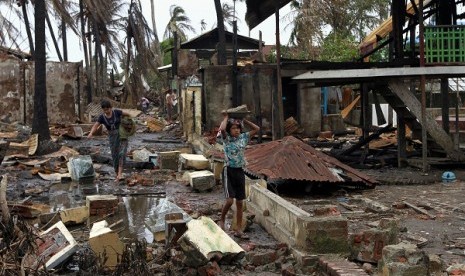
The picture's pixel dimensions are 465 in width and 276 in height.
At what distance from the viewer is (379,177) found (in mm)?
11875

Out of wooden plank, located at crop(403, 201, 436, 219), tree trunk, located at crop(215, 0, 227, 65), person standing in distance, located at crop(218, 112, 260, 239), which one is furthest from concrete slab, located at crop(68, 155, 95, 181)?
tree trunk, located at crop(215, 0, 227, 65)

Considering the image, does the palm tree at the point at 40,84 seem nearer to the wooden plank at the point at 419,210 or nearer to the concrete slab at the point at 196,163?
the concrete slab at the point at 196,163

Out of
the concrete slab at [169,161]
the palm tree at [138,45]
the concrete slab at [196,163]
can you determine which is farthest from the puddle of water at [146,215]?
the palm tree at [138,45]

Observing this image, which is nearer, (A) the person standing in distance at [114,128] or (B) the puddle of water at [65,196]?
(B) the puddle of water at [65,196]

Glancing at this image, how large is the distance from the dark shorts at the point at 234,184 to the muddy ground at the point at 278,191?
528 mm

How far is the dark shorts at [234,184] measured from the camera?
24.2 ft

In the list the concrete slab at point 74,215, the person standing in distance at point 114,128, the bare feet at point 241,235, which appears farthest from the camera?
the person standing in distance at point 114,128

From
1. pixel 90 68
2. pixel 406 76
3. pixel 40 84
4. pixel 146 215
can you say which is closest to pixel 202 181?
pixel 146 215

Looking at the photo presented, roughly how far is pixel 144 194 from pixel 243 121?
2948mm

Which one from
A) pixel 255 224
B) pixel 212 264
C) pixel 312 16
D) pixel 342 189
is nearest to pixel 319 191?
pixel 342 189

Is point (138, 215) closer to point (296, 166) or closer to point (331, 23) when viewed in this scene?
point (296, 166)

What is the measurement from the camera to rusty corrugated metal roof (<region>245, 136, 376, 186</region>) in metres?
9.94

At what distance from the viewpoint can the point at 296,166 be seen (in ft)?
33.4

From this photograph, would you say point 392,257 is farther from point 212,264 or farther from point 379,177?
point 379,177
